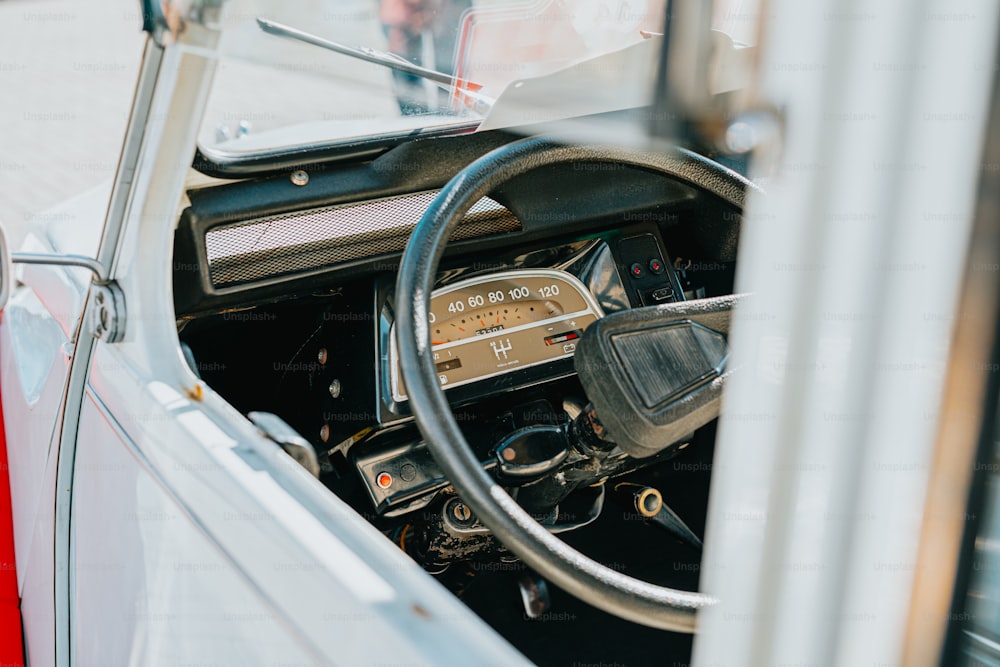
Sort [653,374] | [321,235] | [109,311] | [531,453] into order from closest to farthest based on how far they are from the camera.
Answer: [653,374], [531,453], [109,311], [321,235]

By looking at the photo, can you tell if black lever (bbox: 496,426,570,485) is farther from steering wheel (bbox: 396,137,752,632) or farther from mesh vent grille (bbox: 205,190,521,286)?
mesh vent grille (bbox: 205,190,521,286)

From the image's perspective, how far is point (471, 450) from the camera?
3.58ft

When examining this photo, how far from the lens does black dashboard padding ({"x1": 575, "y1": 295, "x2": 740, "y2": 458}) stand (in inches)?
41.6

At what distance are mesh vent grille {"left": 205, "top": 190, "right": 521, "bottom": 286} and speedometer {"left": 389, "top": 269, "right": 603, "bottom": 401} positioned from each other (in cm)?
13

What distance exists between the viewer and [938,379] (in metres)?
0.55

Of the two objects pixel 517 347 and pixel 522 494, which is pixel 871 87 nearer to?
pixel 522 494

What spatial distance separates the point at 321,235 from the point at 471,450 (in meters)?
0.62

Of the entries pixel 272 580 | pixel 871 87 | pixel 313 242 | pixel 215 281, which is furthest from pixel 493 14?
pixel 871 87

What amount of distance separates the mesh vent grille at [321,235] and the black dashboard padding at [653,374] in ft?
1.97

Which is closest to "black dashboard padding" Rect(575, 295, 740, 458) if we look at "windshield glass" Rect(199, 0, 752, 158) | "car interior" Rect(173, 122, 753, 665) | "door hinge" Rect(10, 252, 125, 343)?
"car interior" Rect(173, 122, 753, 665)

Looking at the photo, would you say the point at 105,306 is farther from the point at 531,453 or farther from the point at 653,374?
the point at 653,374

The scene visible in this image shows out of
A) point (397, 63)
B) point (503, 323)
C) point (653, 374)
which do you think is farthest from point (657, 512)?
point (397, 63)

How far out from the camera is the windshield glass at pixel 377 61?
52.1 inches

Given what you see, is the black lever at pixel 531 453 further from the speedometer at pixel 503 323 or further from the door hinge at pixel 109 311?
the door hinge at pixel 109 311
